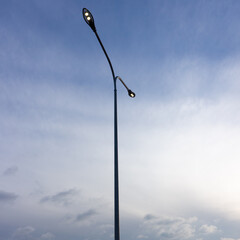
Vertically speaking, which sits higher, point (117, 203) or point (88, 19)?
point (88, 19)

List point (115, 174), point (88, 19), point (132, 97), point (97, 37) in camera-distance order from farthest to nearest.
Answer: point (132, 97) < point (97, 37) < point (88, 19) < point (115, 174)

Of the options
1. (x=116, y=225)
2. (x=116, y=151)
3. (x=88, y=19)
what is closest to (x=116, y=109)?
(x=116, y=151)

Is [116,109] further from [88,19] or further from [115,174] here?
[88,19]

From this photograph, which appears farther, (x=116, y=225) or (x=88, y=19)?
(x=88, y=19)

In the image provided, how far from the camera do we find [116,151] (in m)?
10.7

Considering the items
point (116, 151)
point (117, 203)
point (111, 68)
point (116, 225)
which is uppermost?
point (111, 68)

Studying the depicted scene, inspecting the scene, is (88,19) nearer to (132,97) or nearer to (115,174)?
(132,97)

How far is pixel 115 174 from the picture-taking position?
33.2 feet

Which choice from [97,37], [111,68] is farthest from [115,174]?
[97,37]

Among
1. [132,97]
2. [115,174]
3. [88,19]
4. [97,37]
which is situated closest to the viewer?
[115,174]

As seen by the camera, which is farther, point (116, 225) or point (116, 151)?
Answer: point (116, 151)

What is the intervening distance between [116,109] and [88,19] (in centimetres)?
419

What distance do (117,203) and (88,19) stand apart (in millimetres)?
7873

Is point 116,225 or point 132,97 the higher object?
point 132,97
